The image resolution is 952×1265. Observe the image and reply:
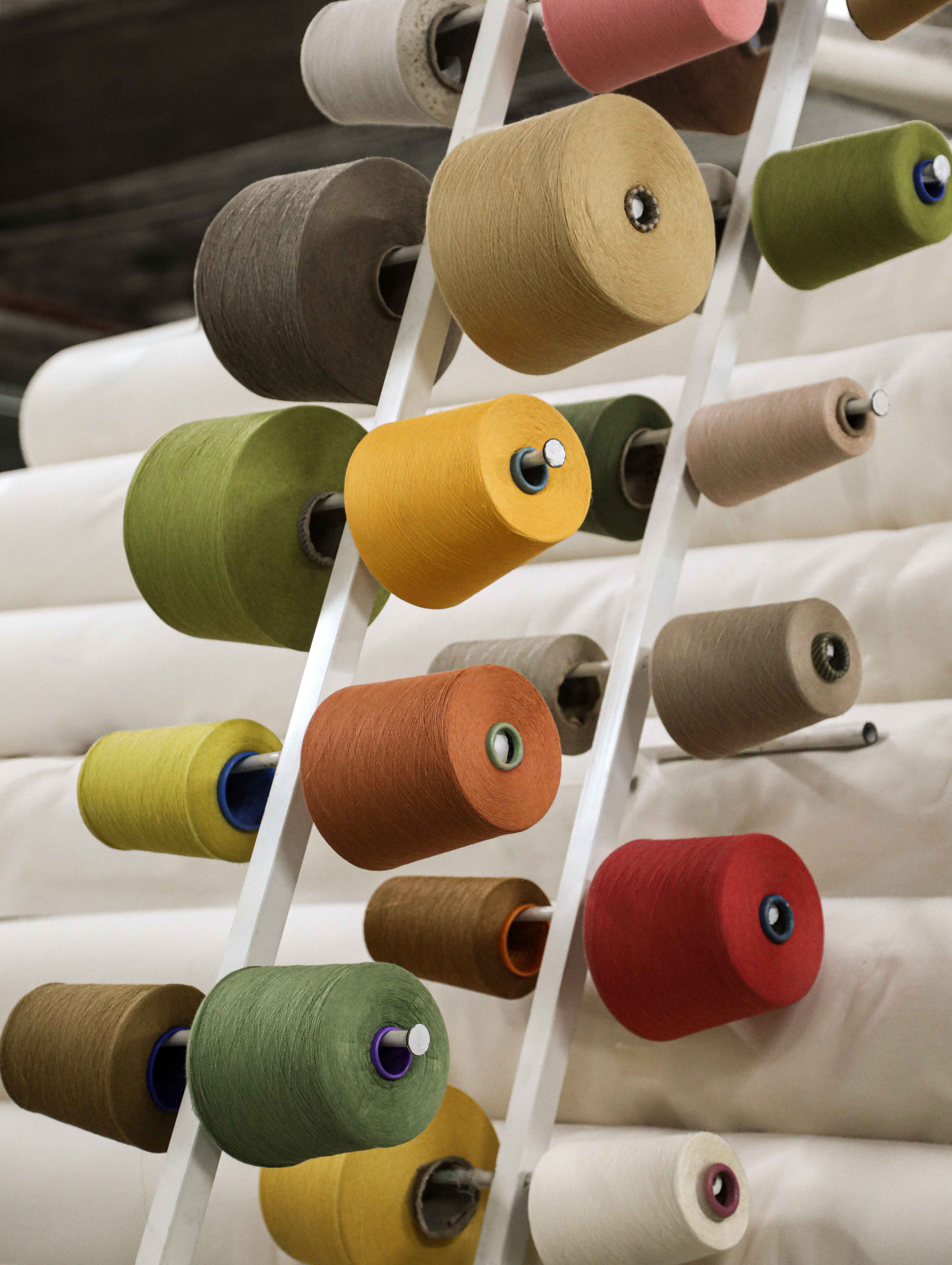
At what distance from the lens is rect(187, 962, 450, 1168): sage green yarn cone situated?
700 mm

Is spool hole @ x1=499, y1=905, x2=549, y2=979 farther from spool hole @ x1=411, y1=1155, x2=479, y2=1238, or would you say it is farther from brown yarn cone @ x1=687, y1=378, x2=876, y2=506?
brown yarn cone @ x1=687, y1=378, x2=876, y2=506

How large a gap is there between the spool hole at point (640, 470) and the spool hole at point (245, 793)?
353 millimetres

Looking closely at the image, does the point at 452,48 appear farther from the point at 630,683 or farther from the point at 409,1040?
the point at 409,1040

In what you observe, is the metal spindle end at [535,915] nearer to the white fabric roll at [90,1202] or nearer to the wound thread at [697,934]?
the wound thread at [697,934]

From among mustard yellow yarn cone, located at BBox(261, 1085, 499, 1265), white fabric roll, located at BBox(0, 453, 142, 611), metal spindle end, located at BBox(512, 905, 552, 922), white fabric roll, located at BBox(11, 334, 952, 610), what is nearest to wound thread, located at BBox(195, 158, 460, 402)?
white fabric roll, located at BBox(11, 334, 952, 610)

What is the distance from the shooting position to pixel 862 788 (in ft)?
3.29

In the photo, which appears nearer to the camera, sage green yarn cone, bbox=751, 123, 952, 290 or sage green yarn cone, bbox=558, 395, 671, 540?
sage green yarn cone, bbox=751, 123, 952, 290

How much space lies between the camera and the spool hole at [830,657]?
2.83ft

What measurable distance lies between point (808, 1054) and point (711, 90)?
745 millimetres

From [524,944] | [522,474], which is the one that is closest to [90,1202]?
[524,944]

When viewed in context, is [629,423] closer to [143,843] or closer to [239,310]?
[239,310]

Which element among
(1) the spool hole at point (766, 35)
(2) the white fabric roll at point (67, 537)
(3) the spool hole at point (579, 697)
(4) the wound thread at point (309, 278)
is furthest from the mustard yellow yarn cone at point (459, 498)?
(2) the white fabric roll at point (67, 537)

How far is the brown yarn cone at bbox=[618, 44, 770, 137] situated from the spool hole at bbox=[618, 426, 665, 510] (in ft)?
0.87

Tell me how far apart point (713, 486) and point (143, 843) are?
48cm
